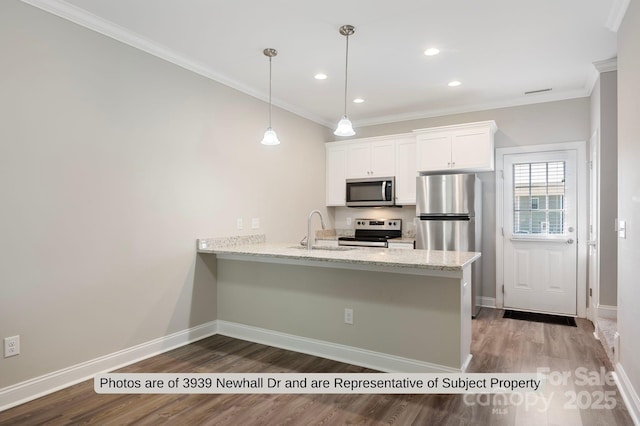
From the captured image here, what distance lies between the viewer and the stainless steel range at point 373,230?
16.4 ft

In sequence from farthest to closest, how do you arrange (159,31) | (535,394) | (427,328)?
(159,31)
(427,328)
(535,394)

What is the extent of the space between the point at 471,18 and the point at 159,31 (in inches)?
93.7

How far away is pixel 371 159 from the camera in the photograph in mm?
5289

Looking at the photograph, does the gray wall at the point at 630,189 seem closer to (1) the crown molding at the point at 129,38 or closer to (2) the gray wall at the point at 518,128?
(2) the gray wall at the point at 518,128

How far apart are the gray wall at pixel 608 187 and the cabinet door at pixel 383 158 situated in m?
2.30

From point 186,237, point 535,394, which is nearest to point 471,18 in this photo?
point 535,394

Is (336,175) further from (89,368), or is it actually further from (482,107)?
(89,368)

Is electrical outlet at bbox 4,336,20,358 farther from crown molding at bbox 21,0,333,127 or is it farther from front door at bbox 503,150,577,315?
front door at bbox 503,150,577,315

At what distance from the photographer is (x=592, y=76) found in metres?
3.76

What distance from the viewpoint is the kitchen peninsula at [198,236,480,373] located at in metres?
2.60

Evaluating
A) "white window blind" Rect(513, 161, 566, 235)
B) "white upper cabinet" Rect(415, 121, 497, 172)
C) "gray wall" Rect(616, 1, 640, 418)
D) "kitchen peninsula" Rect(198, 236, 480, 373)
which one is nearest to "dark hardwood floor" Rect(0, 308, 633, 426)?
"kitchen peninsula" Rect(198, 236, 480, 373)

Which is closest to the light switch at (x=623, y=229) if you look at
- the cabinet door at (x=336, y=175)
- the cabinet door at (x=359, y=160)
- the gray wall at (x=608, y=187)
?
the gray wall at (x=608, y=187)

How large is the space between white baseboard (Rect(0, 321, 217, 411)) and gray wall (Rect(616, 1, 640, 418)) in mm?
3323

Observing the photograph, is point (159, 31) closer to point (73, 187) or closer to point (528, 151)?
point (73, 187)
